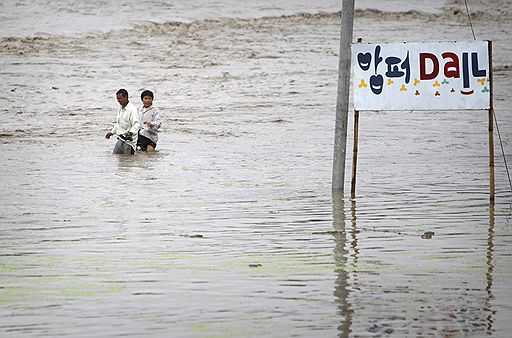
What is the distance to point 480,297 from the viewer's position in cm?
616

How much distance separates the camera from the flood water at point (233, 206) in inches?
233

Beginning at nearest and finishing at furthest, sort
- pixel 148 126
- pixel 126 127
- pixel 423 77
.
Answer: pixel 423 77, pixel 126 127, pixel 148 126

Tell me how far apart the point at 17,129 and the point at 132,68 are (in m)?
6.98

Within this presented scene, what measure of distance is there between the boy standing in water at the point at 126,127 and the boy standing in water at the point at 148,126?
→ 1.31 ft

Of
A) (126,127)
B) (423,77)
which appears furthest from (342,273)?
(126,127)

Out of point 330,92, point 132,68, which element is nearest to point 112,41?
point 132,68

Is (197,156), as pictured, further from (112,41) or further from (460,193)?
(112,41)

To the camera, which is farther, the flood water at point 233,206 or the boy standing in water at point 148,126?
the boy standing in water at point 148,126

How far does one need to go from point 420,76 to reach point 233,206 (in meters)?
2.10

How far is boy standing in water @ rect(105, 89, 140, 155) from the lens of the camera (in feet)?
52.5

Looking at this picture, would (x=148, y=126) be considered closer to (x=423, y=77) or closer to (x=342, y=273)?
(x=423, y=77)

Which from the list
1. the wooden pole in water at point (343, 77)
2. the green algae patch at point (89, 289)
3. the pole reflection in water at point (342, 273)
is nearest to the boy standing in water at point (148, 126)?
the wooden pole in water at point (343, 77)

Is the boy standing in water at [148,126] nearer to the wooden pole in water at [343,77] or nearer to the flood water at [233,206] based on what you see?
the flood water at [233,206]

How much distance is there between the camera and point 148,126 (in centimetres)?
1661
